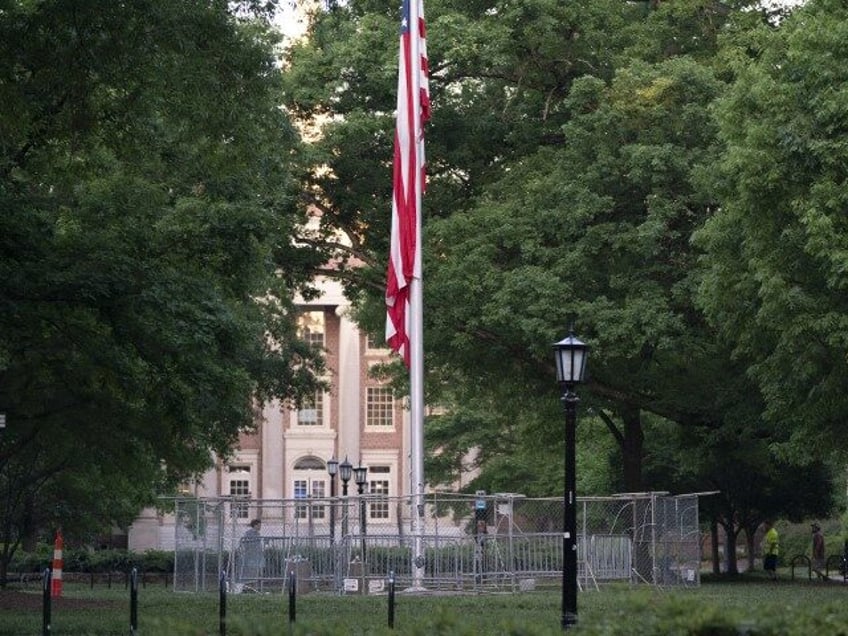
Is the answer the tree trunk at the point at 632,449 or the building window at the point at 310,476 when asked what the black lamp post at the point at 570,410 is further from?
the building window at the point at 310,476

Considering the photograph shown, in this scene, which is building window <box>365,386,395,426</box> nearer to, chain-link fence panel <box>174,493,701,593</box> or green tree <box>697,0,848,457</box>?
chain-link fence panel <box>174,493,701,593</box>

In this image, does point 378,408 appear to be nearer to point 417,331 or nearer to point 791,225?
point 417,331

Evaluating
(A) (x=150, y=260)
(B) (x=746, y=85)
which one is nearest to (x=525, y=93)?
(B) (x=746, y=85)

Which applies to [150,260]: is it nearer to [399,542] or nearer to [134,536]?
[399,542]

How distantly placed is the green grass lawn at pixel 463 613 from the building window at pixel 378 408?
1645 inches

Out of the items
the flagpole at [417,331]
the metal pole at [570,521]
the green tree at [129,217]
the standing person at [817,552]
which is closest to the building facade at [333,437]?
the standing person at [817,552]

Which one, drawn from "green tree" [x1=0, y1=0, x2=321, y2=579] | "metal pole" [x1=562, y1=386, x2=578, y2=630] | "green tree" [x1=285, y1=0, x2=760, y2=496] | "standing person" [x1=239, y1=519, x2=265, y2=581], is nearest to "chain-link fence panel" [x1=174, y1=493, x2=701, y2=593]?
"standing person" [x1=239, y1=519, x2=265, y2=581]

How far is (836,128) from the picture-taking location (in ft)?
107

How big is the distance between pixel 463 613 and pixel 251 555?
33.2ft

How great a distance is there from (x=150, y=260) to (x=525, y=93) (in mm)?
19565

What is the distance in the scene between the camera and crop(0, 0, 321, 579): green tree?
71.2 ft

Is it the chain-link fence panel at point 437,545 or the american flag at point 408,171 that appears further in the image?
the american flag at point 408,171

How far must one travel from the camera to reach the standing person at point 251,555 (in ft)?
114

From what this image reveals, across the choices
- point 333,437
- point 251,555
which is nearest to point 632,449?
point 251,555
